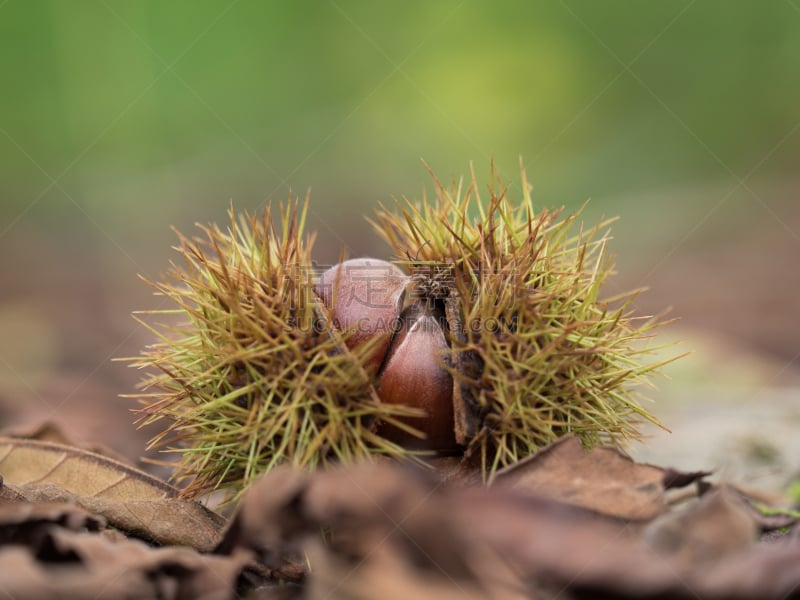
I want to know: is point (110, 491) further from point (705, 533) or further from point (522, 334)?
point (705, 533)

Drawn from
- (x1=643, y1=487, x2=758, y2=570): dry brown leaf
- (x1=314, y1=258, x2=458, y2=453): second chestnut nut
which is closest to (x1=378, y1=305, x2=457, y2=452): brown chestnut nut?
(x1=314, y1=258, x2=458, y2=453): second chestnut nut

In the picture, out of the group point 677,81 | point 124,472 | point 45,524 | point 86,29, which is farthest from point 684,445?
point 86,29

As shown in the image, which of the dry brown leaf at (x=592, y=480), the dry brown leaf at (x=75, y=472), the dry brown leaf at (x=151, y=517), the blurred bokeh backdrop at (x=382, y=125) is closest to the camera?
the dry brown leaf at (x=592, y=480)

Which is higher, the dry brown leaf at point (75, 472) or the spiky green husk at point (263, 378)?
the spiky green husk at point (263, 378)

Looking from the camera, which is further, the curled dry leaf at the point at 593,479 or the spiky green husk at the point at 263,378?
the spiky green husk at the point at 263,378

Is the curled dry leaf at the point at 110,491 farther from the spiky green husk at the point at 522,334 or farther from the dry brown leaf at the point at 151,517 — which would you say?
the spiky green husk at the point at 522,334

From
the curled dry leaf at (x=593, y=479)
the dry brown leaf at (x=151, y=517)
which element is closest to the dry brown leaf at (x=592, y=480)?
the curled dry leaf at (x=593, y=479)

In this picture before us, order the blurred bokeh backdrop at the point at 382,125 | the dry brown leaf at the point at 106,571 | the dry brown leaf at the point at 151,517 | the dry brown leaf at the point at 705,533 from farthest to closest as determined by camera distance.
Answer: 1. the blurred bokeh backdrop at the point at 382,125
2. the dry brown leaf at the point at 151,517
3. the dry brown leaf at the point at 705,533
4. the dry brown leaf at the point at 106,571
